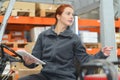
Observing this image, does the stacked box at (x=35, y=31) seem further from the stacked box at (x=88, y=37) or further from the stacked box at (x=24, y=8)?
the stacked box at (x=88, y=37)

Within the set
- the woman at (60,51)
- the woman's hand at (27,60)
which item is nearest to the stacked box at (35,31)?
the woman at (60,51)

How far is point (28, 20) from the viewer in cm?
575

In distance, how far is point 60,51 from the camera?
341 cm

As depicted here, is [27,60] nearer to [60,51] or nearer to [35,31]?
[60,51]

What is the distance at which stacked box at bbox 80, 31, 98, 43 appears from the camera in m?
6.05

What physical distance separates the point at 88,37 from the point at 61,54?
9.15 ft

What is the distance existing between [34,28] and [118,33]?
1800 mm

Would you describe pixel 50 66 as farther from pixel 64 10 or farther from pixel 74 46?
pixel 64 10

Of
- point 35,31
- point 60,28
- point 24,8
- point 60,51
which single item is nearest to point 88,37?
point 35,31

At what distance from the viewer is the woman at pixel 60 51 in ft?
10.9

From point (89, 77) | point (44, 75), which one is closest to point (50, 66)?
point (44, 75)

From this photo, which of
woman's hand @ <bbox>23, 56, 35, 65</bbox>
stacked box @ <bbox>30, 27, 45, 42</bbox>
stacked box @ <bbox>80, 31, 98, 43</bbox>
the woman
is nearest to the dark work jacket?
the woman

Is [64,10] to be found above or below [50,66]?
above

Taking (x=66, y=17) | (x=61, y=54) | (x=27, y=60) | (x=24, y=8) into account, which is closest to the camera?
(x=27, y=60)
